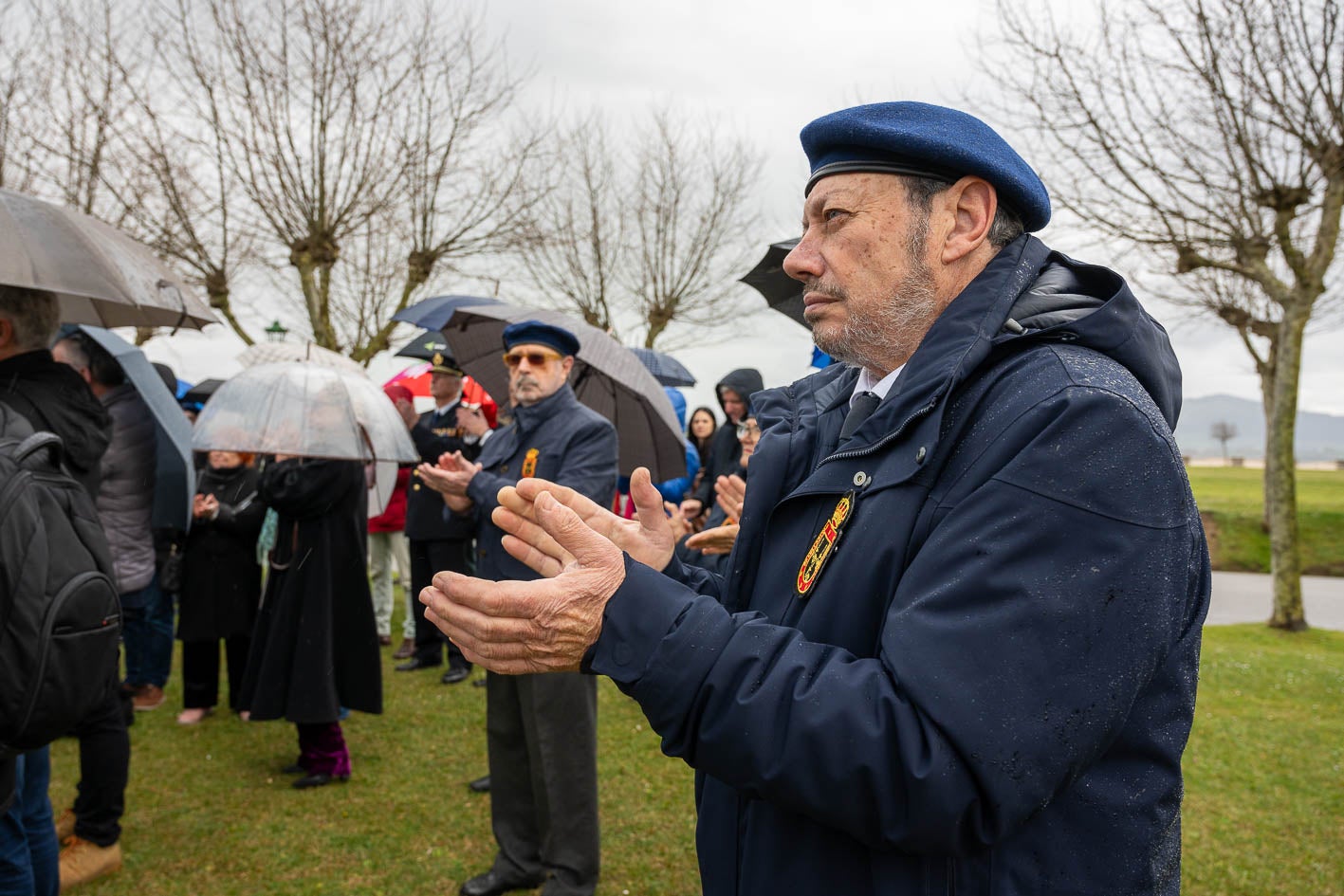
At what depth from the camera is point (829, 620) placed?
138cm

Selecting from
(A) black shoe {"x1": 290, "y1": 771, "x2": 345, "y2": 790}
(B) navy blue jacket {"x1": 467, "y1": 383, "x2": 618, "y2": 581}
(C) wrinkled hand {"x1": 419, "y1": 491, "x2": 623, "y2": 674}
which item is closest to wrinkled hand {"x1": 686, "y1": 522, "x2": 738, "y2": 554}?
(C) wrinkled hand {"x1": 419, "y1": 491, "x2": 623, "y2": 674}

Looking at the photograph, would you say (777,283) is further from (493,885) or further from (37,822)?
(37,822)

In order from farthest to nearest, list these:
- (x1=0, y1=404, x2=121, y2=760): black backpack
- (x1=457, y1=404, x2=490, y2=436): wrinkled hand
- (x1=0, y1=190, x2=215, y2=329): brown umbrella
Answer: (x1=457, y1=404, x2=490, y2=436): wrinkled hand < (x1=0, y1=190, x2=215, y2=329): brown umbrella < (x1=0, y1=404, x2=121, y2=760): black backpack

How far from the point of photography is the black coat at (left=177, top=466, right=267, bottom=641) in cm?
599

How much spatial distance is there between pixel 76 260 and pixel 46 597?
1243mm

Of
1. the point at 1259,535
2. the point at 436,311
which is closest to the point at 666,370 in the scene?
the point at 436,311

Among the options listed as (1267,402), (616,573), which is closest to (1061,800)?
(616,573)

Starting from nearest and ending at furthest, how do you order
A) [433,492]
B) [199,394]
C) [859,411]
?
[859,411]
[433,492]
[199,394]

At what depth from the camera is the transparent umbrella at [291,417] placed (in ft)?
14.8

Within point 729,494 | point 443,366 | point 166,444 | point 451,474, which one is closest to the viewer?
point 729,494

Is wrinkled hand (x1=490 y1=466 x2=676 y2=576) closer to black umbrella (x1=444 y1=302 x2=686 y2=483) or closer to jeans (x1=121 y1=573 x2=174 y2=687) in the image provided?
black umbrella (x1=444 y1=302 x2=686 y2=483)

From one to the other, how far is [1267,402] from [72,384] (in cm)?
2246

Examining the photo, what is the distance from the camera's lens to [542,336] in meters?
4.55

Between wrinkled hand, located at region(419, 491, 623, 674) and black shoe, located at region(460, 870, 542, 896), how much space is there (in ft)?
9.95
